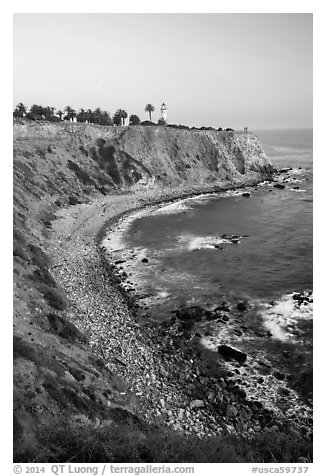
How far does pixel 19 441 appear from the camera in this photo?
39.3 ft

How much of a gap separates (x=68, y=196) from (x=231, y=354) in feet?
150

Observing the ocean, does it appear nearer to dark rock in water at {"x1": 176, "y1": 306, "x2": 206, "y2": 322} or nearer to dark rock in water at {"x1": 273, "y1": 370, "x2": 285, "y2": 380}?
dark rock in water at {"x1": 273, "y1": 370, "x2": 285, "y2": 380}

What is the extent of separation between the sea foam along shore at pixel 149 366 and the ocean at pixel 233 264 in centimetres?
285

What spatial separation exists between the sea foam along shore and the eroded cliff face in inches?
35.8

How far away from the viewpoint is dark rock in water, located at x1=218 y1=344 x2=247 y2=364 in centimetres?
2612

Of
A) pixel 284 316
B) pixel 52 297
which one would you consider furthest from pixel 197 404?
pixel 284 316

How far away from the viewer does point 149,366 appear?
24.3 meters

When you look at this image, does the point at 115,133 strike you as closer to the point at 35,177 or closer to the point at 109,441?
the point at 35,177

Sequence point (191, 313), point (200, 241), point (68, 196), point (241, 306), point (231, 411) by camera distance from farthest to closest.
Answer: point (68, 196)
point (200, 241)
point (241, 306)
point (191, 313)
point (231, 411)

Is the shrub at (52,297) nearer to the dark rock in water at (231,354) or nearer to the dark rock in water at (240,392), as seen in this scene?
the dark rock in water at (231,354)

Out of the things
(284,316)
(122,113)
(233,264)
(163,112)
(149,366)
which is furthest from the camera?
(163,112)

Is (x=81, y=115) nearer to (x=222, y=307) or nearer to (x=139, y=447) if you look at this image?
(x=222, y=307)

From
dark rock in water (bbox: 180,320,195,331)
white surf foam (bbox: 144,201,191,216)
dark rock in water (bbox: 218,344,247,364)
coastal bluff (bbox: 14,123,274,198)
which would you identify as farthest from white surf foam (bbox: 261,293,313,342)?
A: coastal bluff (bbox: 14,123,274,198)

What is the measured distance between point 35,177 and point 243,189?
52917 millimetres
